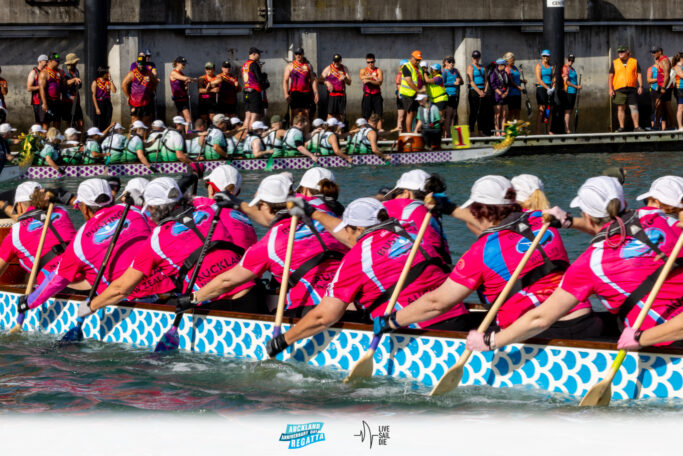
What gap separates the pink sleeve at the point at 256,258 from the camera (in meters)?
8.78

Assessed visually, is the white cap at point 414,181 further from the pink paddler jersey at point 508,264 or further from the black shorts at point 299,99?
the black shorts at point 299,99

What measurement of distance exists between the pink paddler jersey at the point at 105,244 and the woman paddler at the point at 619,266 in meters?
3.97

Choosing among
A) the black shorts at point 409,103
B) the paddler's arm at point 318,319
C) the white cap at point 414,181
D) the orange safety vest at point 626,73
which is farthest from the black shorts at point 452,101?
the paddler's arm at point 318,319

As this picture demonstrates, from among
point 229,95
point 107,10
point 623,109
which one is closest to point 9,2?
point 107,10

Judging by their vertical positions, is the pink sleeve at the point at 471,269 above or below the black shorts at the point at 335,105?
below

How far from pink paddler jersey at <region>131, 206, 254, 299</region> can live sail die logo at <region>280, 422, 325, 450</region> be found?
2.05m

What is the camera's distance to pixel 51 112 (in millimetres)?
22219

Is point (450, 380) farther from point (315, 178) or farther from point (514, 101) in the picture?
point (514, 101)

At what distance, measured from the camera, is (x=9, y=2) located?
936 inches

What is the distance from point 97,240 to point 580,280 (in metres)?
4.47

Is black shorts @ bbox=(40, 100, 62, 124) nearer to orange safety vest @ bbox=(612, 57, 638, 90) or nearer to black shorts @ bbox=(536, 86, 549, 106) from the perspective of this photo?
black shorts @ bbox=(536, 86, 549, 106)

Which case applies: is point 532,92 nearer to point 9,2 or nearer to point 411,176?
point 9,2

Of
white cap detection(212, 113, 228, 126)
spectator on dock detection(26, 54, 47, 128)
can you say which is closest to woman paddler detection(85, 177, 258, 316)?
white cap detection(212, 113, 228, 126)

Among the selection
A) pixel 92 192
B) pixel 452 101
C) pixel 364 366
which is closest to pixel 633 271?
pixel 364 366
